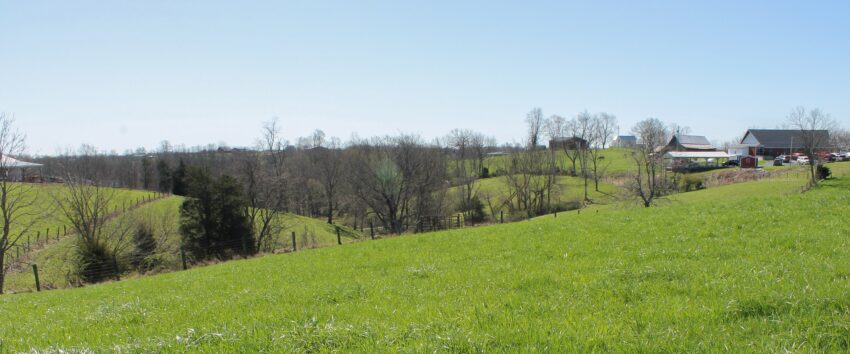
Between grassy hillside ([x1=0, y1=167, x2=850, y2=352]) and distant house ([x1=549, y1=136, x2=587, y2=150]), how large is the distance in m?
78.4

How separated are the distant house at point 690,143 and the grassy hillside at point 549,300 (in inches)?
4639

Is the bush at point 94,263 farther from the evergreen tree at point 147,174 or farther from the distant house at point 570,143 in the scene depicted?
the distant house at point 570,143

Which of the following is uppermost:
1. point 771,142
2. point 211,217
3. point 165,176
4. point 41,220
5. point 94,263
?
point 771,142

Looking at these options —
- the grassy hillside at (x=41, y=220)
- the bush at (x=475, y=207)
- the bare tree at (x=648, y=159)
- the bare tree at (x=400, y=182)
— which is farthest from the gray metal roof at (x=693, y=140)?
the grassy hillside at (x=41, y=220)

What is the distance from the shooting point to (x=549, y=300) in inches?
267

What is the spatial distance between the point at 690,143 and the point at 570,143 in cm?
5294

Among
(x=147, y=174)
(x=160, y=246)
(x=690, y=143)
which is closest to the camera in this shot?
(x=160, y=246)

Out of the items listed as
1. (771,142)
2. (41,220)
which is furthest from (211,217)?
(771,142)

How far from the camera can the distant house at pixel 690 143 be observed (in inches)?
4719

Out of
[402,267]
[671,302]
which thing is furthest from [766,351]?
[402,267]

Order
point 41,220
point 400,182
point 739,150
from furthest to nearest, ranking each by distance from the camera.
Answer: point 739,150 < point 400,182 < point 41,220

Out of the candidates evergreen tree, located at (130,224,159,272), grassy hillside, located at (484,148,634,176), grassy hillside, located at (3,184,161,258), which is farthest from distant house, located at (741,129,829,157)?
grassy hillside, located at (3,184,161,258)

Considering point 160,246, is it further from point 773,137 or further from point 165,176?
point 773,137

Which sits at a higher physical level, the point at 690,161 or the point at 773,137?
the point at 773,137
